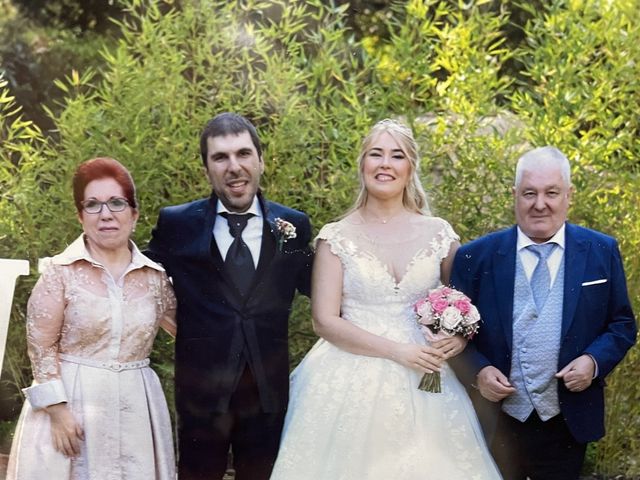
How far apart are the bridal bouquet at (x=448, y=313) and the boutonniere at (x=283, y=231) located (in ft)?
1.86

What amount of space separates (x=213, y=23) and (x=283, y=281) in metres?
1.97

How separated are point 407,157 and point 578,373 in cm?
→ 106

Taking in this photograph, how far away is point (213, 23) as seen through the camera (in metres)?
5.59

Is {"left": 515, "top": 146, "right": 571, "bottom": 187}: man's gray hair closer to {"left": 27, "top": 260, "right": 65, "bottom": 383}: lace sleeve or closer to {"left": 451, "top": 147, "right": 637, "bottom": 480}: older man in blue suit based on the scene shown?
{"left": 451, "top": 147, "right": 637, "bottom": 480}: older man in blue suit

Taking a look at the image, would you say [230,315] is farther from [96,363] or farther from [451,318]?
[451,318]

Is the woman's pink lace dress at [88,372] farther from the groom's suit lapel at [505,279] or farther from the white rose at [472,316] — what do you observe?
the groom's suit lapel at [505,279]

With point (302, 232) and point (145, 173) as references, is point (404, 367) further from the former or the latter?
point (145, 173)

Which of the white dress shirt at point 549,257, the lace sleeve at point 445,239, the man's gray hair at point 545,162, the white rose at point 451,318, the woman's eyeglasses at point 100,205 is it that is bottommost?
the white rose at point 451,318

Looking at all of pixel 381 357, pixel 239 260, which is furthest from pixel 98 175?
pixel 381 357

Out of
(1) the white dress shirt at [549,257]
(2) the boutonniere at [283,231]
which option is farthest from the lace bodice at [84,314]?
(1) the white dress shirt at [549,257]

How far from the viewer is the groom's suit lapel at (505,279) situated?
154 inches

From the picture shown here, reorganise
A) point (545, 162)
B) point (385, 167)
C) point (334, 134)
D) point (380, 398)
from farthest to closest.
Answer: point (334, 134), point (385, 167), point (380, 398), point (545, 162)

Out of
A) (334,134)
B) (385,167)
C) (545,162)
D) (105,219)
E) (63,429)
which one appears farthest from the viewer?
(334,134)

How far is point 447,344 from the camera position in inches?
157
